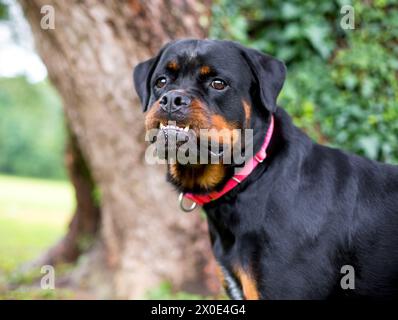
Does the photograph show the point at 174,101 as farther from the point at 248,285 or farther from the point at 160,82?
the point at 248,285

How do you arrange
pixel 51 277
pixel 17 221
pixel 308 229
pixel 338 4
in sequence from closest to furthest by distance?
pixel 308 229, pixel 338 4, pixel 51 277, pixel 17 221

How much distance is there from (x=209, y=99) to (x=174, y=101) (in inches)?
10.5

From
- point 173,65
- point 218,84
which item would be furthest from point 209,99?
point 173,65

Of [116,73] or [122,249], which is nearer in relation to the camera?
[116,73]

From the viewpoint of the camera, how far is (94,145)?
4.71 m

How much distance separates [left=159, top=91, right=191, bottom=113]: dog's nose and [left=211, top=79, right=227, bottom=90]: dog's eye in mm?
271

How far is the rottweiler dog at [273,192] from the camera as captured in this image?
2.78 m

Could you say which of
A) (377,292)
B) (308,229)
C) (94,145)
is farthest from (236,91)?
(94,145)

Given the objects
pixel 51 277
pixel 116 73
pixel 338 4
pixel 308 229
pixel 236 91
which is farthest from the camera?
pixel 51 277

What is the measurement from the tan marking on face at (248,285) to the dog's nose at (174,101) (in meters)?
0.98

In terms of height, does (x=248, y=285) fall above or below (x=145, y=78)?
below

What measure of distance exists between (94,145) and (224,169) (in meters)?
2.01

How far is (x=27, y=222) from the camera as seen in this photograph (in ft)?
41.7
